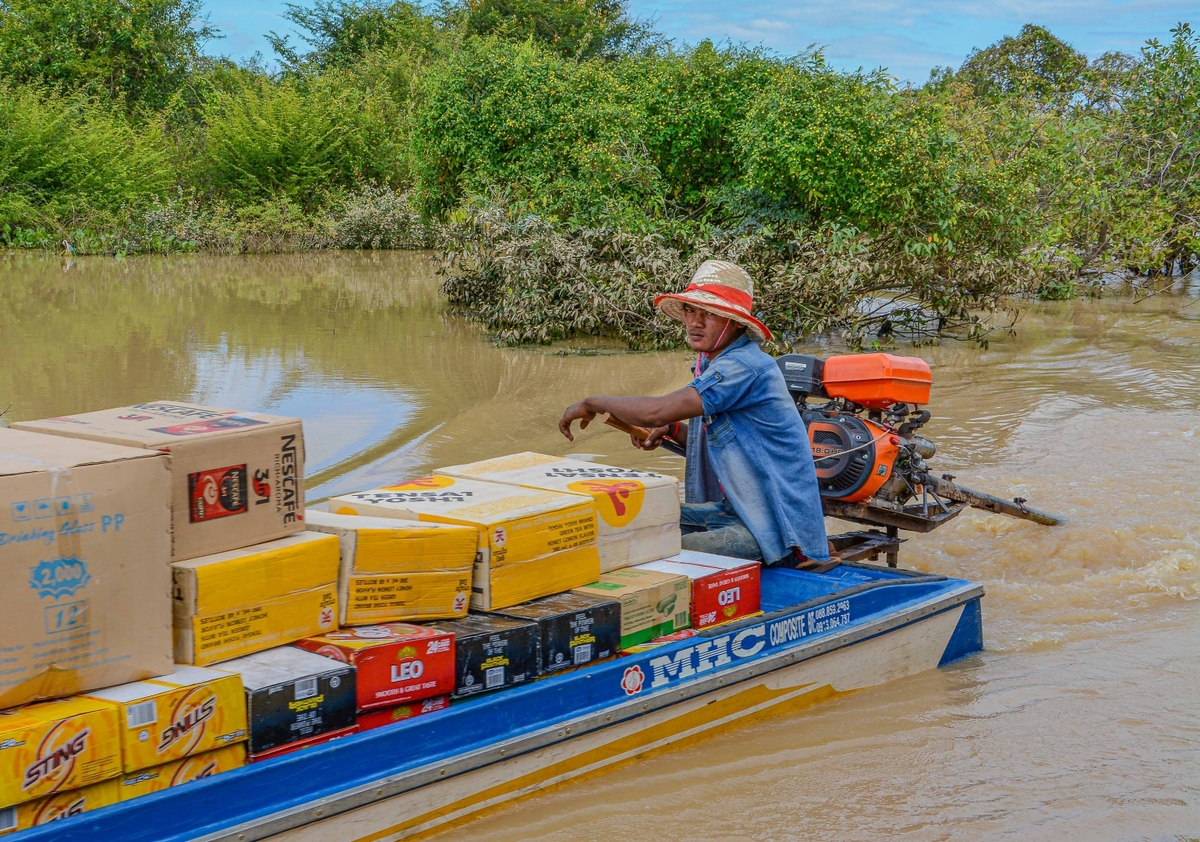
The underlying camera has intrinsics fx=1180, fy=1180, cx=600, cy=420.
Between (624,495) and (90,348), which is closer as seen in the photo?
(624,495)

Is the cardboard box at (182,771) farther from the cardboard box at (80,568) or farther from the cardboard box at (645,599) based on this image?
the cardboard box at (645,599)

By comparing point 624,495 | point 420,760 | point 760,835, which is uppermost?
point 624,495

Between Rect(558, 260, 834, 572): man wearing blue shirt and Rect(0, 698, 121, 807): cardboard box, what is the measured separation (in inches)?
89.3

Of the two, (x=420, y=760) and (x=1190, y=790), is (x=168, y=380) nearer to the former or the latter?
(x=420, y=760)

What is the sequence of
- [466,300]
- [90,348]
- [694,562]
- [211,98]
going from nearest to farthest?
[694,562], [90,348], [466,300], [211,98]

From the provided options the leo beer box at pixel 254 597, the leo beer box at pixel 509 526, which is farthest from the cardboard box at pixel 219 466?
the leo beer box at pixel 509 526

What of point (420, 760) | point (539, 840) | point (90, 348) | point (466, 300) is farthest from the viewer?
point (466, 300)

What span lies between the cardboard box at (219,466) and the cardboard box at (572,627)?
0.84 m

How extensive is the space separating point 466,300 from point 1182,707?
43.5 ft

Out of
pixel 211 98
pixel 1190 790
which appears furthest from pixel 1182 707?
pixel 211 98

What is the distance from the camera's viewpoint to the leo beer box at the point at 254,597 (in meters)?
3.19

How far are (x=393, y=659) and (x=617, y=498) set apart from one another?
1.19 m

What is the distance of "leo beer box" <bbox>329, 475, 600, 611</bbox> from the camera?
12.6 ft

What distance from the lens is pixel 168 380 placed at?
11797 millimetres
